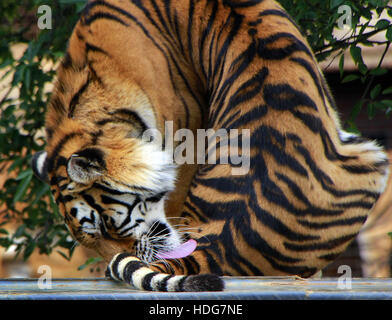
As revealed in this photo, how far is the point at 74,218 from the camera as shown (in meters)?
2.19

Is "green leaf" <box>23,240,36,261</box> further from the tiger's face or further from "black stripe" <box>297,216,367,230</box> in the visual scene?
"black stripe" <box>297,216,367,230</box>

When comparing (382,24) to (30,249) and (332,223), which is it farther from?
(30,249)

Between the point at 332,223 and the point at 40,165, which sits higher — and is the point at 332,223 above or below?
below

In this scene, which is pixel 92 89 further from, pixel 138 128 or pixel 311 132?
pixel 311 132

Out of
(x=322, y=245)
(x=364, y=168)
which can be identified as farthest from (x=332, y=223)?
(x=364, y=168)

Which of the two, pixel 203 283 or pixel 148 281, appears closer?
pixel 203 283

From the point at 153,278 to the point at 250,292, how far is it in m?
0.35

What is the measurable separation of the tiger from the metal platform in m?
0.12

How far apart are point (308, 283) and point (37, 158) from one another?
4.74 feet

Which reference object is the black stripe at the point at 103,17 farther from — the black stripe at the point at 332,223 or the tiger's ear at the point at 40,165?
the black stripe at the point at 332,223

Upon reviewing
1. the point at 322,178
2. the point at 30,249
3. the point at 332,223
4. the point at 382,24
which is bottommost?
the point at 30,249

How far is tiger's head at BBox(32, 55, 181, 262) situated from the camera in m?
2.13

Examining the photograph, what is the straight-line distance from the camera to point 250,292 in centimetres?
128

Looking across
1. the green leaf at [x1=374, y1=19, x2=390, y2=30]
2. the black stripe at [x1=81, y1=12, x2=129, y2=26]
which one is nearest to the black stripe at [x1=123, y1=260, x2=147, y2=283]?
A: the black stripe at [x1=81, y1=12, x2=129, y2=26]
